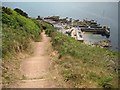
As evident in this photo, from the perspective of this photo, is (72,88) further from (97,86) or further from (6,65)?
(6,65)

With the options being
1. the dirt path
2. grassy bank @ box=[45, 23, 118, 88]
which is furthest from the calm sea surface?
the dirt path

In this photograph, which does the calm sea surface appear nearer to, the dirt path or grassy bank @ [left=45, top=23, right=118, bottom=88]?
grassy bank @ [left=45, top=23, right=118, bottom=88]

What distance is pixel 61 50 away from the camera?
14328 mm

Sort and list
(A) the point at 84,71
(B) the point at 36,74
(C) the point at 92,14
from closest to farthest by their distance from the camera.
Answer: (A) the point at 84,71, (B) the point at 36,74, (C) the point at 92,14

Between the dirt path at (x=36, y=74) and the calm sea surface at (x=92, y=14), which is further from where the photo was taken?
the calm sea surface at (x=92, y=14)

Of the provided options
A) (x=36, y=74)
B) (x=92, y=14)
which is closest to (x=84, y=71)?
(x=36, y=74)

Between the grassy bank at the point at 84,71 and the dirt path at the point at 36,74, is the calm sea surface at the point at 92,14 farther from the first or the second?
the dirt path at the point at 36,74

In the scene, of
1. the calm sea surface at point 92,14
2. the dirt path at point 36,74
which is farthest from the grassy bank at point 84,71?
the calm sea surface at point 92,14

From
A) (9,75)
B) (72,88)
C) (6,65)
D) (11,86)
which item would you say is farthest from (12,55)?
(72,88)

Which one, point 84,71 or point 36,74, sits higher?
point 84,71

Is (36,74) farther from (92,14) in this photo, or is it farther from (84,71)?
(92,14)

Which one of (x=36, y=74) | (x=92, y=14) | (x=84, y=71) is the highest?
(x=92, y=14)

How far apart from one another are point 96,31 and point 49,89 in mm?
53080

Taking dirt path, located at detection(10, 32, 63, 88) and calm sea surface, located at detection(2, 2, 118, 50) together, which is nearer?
dirt path, located at detection(10, 32, 63, 88)
